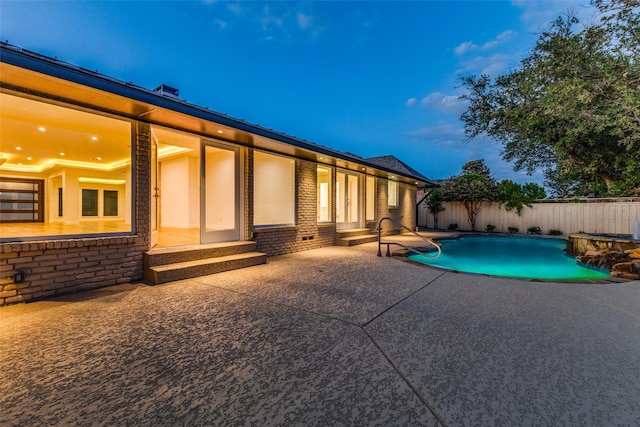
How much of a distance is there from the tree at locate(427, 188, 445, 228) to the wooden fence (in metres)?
0.18

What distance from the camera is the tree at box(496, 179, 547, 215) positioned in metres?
12.6

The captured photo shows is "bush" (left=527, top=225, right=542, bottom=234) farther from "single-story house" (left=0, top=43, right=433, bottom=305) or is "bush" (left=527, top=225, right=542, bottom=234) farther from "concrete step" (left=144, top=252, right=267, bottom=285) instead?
"concrete step" (left=144, top=252, right=267, bottom=285)

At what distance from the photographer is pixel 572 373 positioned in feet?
6.12

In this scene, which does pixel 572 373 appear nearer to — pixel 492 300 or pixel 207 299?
pixel 492 300

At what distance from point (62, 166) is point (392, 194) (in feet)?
41.1

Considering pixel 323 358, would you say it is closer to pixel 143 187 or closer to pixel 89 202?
pixel 143 187

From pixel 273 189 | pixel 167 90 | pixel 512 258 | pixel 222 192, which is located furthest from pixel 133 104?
pixel 512 258

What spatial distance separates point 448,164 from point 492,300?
74.7 m

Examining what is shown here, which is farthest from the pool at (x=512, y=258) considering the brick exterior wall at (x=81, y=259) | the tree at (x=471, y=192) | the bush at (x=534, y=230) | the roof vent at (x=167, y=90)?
the roof vent at (x=167, y=90)

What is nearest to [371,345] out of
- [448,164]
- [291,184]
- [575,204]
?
[291,184]

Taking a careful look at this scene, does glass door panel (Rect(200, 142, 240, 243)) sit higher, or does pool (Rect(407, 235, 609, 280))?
glass door panel (Rect(200, 142, 240, 243))

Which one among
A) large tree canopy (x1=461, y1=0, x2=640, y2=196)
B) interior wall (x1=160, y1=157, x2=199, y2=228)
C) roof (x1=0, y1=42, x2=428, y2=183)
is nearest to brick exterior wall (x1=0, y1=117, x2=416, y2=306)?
roof (x1=0, y1=42, x2=428, y2=183)

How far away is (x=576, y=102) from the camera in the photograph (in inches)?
263

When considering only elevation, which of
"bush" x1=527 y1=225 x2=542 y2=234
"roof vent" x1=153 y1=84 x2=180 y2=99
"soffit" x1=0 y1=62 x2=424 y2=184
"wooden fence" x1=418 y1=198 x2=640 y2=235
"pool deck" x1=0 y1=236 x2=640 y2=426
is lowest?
"pool deck" x1=0 y1=236 x2=640 y2=426
